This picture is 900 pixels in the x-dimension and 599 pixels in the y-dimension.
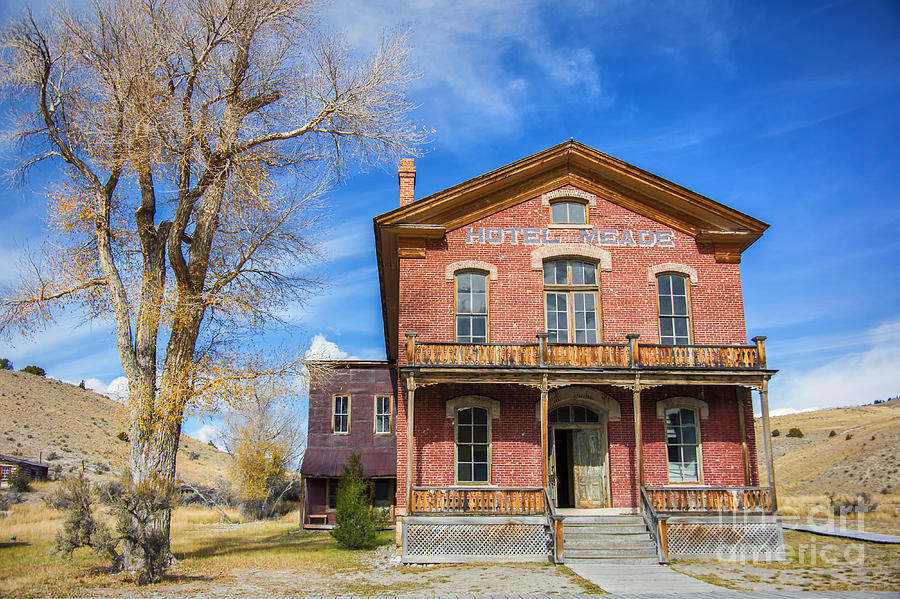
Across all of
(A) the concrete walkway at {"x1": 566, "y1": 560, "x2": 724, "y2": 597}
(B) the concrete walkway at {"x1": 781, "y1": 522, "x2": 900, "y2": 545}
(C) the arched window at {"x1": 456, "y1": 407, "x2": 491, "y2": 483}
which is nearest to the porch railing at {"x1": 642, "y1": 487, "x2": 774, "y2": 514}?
(A) the concrete walkway at {"x1": 566, "y1": 560, "x2": 724, "y2": 597}

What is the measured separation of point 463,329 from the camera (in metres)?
17.6

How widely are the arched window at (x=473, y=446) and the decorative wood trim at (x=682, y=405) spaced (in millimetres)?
4418

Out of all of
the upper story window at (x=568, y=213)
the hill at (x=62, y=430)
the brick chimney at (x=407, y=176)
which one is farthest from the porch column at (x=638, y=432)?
the hill at (x=62, y=430)

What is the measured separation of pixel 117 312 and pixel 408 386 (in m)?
6.98

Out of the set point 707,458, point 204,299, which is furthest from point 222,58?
point 707,458

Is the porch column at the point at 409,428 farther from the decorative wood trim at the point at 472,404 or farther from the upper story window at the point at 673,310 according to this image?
the upper story window at the point at 673,310

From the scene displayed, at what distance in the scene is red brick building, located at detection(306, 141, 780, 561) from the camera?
1527 cm

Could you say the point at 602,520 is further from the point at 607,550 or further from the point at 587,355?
the point at 587,355

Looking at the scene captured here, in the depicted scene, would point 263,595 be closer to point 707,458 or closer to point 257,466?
point 707,458

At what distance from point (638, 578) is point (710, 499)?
4.18 metres

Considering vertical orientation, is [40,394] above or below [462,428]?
above

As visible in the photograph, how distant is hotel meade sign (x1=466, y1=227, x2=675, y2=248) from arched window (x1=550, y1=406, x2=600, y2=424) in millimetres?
4456

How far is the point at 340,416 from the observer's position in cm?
2681

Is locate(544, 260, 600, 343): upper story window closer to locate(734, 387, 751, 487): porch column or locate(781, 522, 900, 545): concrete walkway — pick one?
locate(734, 387, 751, 487): porch column
